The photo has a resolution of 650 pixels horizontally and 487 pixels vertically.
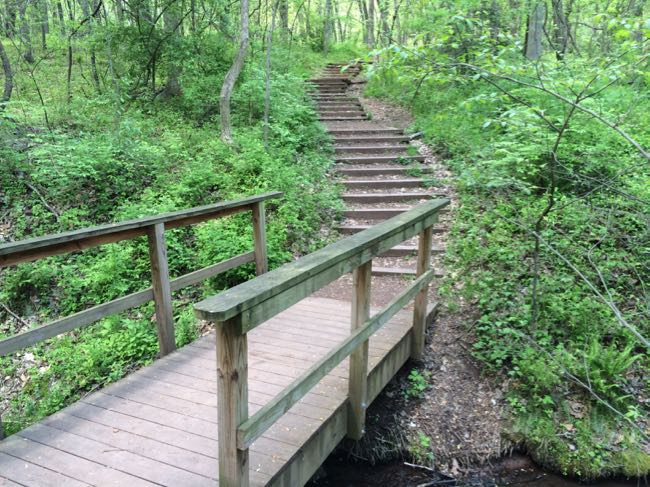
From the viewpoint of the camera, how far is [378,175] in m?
9.59

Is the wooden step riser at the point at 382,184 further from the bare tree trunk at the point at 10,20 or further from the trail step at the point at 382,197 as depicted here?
the bare tree trunk at the point at 10,20

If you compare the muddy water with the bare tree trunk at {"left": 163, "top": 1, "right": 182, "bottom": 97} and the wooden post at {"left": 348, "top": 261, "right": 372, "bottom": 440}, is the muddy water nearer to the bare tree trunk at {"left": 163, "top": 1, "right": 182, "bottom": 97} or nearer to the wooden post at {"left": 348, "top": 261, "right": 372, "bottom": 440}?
the wooden post at {"left": 348, "top": 261, "right": 372, "bottom": 440}

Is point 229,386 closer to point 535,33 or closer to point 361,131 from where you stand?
point 361,131

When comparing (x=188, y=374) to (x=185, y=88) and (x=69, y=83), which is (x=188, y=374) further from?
(x=69, y=83)

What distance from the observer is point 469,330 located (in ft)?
17.1

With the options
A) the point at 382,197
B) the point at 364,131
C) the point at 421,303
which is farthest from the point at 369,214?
the point at 364,131

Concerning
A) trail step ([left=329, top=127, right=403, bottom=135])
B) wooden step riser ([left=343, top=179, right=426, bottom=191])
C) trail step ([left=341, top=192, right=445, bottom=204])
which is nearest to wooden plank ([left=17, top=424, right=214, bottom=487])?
trail step ([left=341, top=192, right=445, bottom=204])

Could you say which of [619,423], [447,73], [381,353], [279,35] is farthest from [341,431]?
[279,35]

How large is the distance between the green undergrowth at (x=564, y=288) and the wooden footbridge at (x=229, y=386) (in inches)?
49.2

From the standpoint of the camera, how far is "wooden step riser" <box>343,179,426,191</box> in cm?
891

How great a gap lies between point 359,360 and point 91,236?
2238 millimetres

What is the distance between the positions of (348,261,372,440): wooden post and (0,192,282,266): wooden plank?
1869 millimetres

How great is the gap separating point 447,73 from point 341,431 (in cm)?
395

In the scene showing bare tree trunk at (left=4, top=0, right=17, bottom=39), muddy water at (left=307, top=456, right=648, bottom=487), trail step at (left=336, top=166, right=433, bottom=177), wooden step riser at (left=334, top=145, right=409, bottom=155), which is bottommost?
muddy water at (left=307, top=456, right=648, bottom=487)
